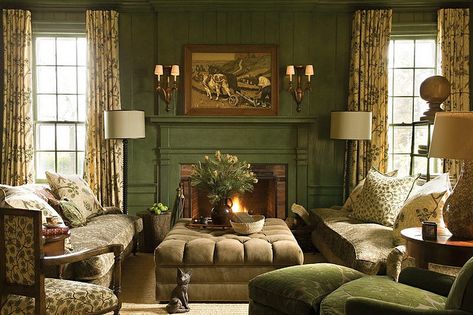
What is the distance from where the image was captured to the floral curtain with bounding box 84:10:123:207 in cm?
665

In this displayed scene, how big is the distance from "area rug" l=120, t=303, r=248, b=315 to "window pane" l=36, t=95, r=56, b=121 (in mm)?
3431

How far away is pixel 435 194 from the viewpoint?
4.10m

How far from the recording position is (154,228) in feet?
20.6

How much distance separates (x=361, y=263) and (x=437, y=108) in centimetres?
173

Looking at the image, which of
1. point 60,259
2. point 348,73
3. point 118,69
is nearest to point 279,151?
point 348,73

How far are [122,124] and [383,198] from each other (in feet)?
9.94

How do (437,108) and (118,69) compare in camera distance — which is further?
(118,69)

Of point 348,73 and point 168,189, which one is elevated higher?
point 348,73

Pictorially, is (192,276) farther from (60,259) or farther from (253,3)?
(253,3)

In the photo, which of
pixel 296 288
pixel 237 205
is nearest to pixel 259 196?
pixel 237 205

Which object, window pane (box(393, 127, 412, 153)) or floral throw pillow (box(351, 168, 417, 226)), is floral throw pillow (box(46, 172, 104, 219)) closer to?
floral throw pillow (box(351, 168, 417, 226))

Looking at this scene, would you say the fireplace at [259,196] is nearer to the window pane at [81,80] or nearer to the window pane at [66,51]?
the window pane at [81,80]

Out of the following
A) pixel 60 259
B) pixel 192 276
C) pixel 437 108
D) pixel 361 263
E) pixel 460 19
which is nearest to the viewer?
pixel 60 259

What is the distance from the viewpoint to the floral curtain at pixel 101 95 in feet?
21.8
